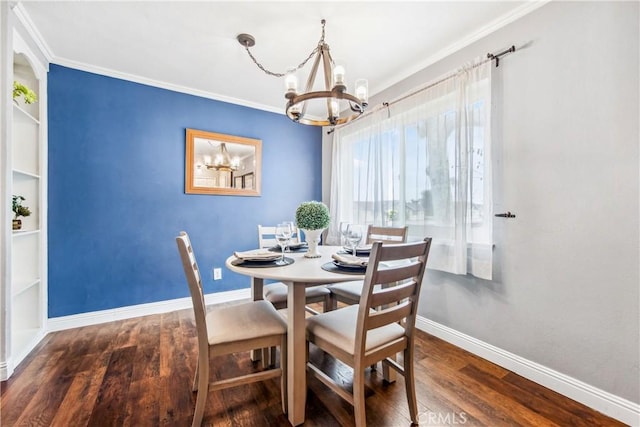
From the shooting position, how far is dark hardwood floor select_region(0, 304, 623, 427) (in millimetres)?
1429

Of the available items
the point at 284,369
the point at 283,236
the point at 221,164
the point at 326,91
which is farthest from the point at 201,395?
the point at 221,164

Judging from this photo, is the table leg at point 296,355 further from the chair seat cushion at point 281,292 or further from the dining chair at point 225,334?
the chair seat cushion at point 281,292

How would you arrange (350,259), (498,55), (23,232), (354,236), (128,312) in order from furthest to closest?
(128,312), (23,232), (498,55), (354,236), (350,259)

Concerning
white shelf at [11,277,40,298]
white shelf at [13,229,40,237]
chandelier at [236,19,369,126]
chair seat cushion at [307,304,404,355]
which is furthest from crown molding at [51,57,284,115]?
chair seat cushion at [307,304,404,355]

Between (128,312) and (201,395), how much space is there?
2.05m

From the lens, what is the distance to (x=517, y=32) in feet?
6.18

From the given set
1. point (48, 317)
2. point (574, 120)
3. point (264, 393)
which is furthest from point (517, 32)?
point (48, 317)

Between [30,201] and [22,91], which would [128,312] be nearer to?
[30,201]

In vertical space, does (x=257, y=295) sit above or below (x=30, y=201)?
below

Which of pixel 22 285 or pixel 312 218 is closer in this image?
pixel 312 218

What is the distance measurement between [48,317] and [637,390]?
13.9 ft

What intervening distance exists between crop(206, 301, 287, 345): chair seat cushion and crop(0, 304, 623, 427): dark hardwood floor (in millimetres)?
451

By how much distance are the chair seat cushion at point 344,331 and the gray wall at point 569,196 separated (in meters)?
1.04

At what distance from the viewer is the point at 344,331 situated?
4.50 feet
